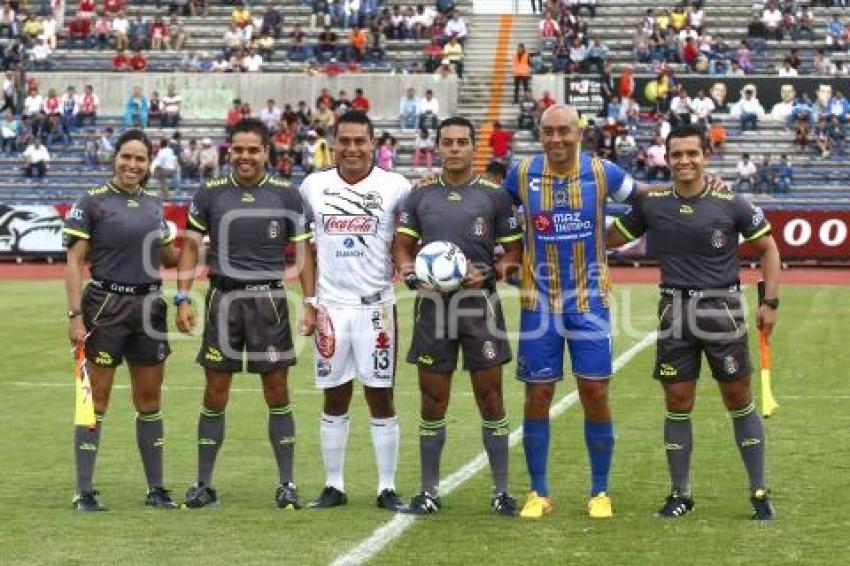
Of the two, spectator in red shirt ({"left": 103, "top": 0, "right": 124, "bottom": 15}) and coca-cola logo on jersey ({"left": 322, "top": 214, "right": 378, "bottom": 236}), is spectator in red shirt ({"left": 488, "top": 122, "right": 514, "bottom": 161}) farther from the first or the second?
coca-cola logo on jersey ({"left": 322, "top": 214, "right": 378, "bottom": 236})

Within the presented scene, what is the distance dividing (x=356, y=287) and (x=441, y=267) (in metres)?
0.77

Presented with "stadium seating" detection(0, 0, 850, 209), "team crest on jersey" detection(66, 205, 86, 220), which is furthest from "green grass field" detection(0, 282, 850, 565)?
"stadium seating" detection(0, 0, 850, 209)

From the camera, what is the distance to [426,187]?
1114 cm

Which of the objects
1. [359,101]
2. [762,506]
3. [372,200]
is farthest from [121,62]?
[762,506]

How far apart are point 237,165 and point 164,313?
110cm

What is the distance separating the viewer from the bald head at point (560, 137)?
35.6 feet

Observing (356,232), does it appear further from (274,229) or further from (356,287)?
(274,229)

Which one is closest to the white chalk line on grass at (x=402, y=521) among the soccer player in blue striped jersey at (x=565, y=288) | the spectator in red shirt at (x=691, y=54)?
the soccer player in blue striped jersey at (x=565, y=288)

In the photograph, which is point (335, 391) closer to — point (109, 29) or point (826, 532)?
point (826, 532)

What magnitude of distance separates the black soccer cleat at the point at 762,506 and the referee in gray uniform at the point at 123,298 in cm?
360

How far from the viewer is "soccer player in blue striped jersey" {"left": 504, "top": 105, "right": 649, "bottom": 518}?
1090cm

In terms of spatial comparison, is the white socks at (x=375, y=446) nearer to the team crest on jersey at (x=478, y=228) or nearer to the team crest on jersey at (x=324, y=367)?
the team crest on jersey at (x=324, y=367)

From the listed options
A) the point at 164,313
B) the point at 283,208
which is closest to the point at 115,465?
the point at 164,313

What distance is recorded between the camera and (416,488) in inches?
472
